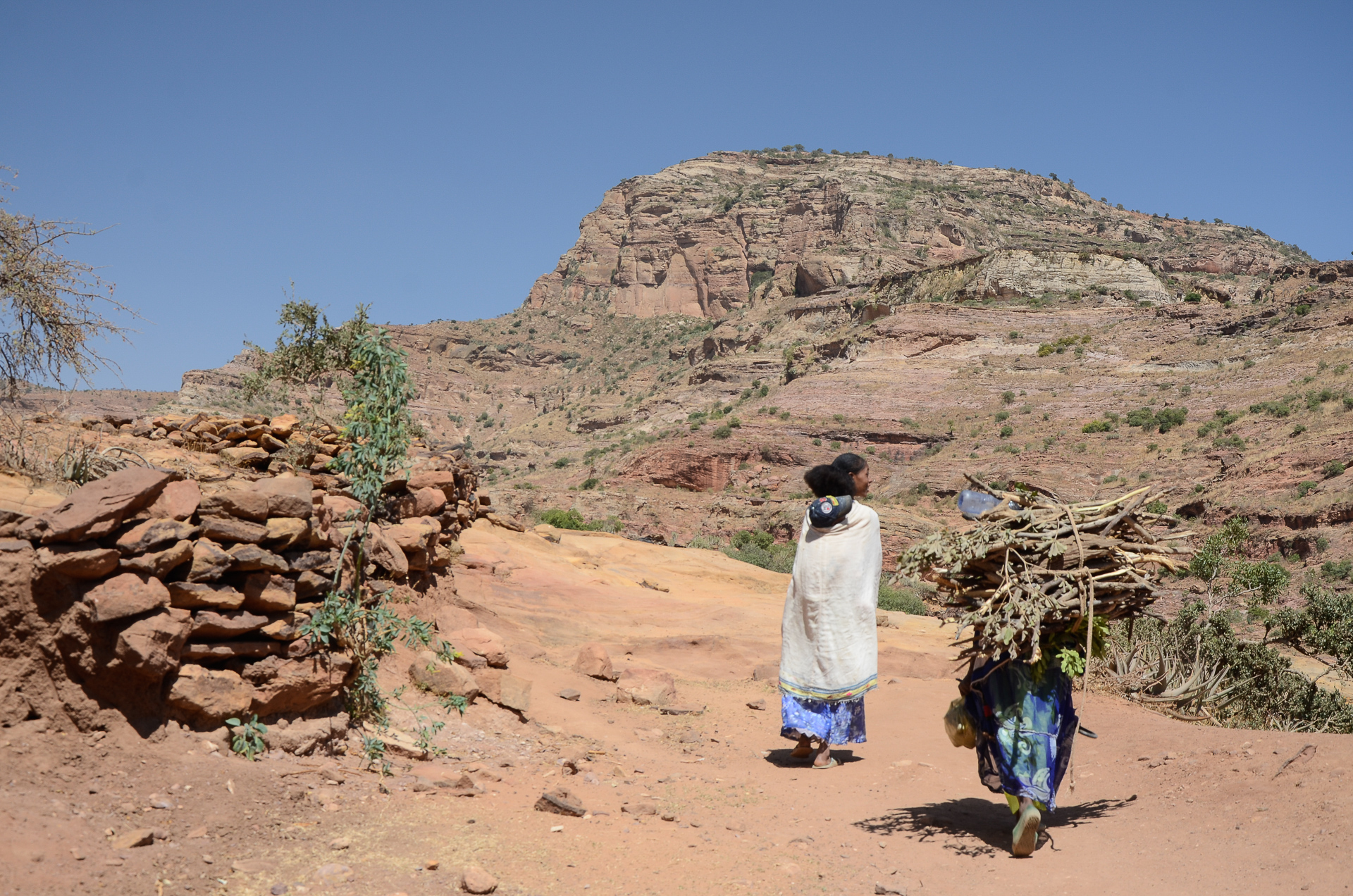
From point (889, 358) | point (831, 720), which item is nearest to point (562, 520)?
point (831, 720)

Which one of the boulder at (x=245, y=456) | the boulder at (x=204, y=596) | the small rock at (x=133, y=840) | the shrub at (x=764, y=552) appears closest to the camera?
the small rock at (x=133, y=840)

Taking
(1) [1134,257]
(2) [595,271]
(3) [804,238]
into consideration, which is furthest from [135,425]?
(2) [595,271]

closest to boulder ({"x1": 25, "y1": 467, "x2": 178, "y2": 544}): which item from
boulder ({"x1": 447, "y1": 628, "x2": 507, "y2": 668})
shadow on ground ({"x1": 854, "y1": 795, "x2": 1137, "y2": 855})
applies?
boulder ({"x1": 447, "y1": 628, "x2": 507, "y2": 668})

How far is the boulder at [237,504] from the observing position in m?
4.39

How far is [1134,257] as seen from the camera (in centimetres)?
5922

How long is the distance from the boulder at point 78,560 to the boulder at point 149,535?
3.3 inches

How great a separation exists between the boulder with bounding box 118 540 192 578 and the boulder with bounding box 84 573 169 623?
0.12 ft

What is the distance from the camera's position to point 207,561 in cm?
418

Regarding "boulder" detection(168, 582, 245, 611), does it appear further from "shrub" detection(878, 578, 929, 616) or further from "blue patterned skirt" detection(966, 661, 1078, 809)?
"shrub" detection(878, 578, 929, 616)

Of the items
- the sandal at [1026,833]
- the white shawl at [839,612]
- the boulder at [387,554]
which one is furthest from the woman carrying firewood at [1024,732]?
the boulder at [387,554]

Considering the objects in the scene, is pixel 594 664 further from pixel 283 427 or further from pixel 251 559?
pixel 283 427

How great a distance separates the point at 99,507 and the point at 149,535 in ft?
0.74

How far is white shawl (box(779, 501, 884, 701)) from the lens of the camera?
5812 millimetres

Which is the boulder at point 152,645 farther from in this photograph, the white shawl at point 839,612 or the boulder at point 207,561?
the white shawl at point 839,612
